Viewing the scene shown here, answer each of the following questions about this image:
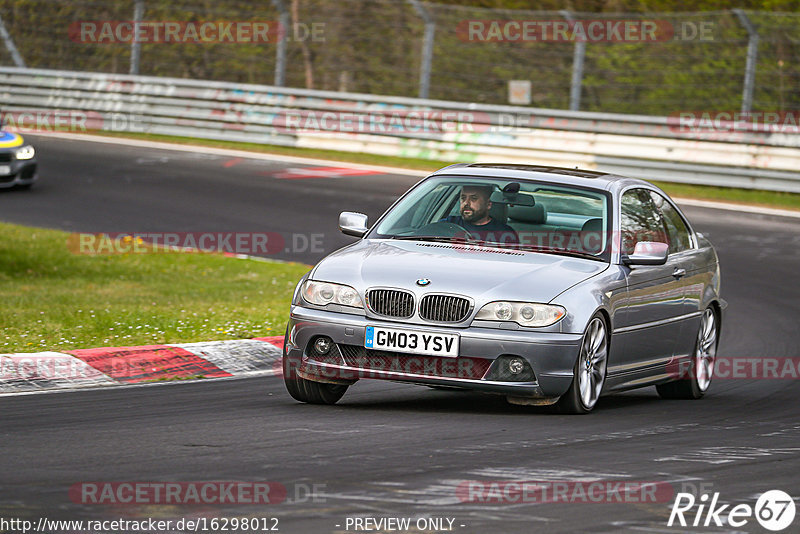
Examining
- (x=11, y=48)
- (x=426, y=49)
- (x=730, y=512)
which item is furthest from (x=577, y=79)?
(x=730, y=512)

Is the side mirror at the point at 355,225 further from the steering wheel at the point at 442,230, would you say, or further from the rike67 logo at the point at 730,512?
the rike67 logo at the point at 730,512

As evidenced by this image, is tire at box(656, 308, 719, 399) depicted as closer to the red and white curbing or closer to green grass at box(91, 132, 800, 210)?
the red and white curbing

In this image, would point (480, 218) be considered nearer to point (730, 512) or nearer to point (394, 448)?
point (394, 448)

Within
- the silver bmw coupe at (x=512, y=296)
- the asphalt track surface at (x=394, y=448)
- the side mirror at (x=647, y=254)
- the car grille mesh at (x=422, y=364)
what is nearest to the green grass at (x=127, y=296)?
the asphalt track surface at (x=394, y=448)

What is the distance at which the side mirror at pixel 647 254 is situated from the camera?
853 centimetres

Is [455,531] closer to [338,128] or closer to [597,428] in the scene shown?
[597,428]

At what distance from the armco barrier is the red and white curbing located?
13.0 metres

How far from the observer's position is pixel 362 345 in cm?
774

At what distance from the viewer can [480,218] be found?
29.0ft

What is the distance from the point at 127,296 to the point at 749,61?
1286 centimetres

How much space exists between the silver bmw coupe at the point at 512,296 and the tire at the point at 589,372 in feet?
0.04

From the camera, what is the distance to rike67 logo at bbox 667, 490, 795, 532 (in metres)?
5.41

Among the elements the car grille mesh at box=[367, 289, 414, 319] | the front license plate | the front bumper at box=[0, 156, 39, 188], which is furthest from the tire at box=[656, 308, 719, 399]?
the front bumper at box=[0, 156, 39, 188]

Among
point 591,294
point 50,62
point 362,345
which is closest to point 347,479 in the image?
point 362,345
